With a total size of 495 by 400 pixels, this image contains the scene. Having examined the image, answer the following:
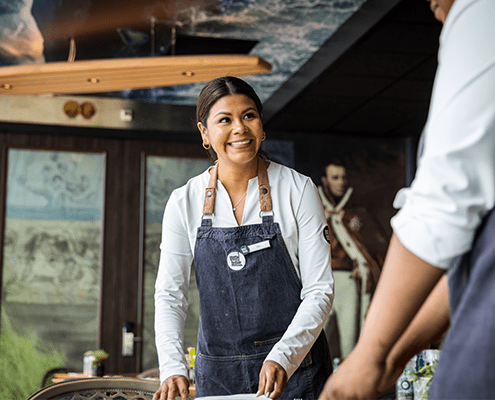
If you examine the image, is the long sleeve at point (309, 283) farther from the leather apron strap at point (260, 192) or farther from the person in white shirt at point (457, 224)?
the person in white shirt at point (457, 224)

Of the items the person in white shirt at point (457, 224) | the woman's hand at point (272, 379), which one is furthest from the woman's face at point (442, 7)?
the woman's hand at point (272, 379)

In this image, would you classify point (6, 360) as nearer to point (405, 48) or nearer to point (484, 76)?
point (405, 48)

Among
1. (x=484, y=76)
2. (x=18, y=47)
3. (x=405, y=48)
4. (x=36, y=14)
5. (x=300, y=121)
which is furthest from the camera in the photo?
(x=300, y=121)

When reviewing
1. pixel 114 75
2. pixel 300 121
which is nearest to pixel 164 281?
pixel 114 75

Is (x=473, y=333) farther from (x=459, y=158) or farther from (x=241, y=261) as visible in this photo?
(x=241, y=261)

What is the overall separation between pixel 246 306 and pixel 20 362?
12.4 feet

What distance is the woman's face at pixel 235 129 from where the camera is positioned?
162 cm

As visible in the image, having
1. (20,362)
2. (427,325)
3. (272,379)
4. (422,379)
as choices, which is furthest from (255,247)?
(20,362)

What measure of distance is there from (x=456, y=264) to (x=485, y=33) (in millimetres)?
227

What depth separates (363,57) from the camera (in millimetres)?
3553

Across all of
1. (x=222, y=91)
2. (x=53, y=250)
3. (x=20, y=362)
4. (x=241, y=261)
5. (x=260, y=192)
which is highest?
(x=222, y=91)

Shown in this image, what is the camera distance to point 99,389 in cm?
161

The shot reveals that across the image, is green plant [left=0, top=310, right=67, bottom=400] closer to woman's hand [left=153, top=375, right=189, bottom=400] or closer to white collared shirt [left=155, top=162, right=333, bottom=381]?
white collared shirt [left=155, top=162, right=333, bottom=381]

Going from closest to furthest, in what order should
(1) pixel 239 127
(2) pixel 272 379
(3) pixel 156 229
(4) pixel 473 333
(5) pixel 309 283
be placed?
(4) pixel 473 333
(2) pixel 272 379
(5) pixel 309 283
(1) pixel 239 127
(3) pixel 156 229
